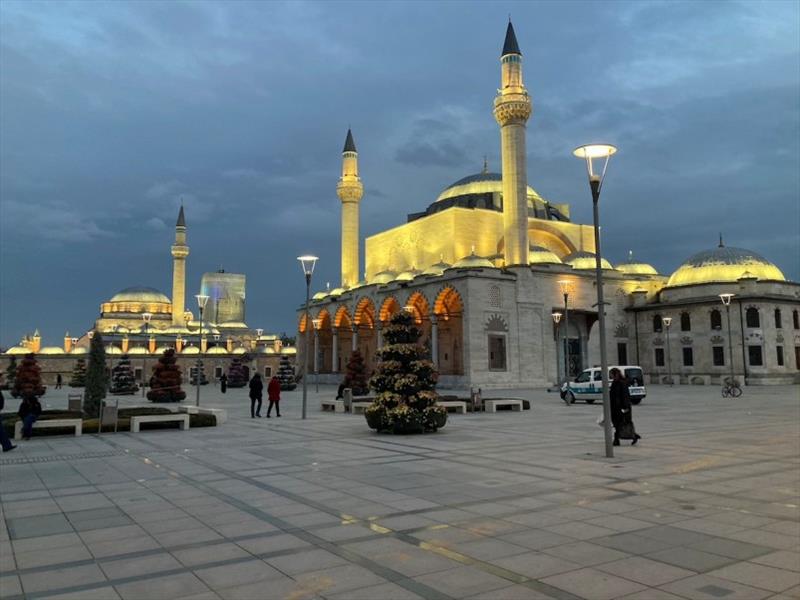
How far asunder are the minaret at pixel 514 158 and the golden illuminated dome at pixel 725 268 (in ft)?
54.4

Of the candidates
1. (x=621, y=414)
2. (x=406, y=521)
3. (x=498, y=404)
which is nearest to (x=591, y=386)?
(x=498, y=404)

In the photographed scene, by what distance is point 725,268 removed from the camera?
51.2 meters

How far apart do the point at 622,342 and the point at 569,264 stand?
858cm

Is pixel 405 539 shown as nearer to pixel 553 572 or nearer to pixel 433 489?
pixel 553 572

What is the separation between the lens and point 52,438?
52.2 ft

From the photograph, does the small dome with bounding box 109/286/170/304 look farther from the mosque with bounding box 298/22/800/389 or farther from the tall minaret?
the mosque with bounding box 298/22/800/389

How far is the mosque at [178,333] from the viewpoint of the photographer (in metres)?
69.7

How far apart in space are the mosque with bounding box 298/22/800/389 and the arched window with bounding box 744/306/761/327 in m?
0.07

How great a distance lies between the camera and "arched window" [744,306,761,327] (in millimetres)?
46406

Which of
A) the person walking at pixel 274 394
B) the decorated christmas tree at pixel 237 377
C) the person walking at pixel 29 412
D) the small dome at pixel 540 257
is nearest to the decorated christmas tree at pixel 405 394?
the person walking at pixel 274 394

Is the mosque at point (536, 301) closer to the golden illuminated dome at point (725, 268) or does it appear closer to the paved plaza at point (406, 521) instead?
the golden illuminated dome at point (725, 268)

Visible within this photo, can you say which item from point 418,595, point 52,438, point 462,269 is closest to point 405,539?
point 418,595

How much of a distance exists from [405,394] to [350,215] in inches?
1875

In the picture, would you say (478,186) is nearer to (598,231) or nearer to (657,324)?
(657,324)
